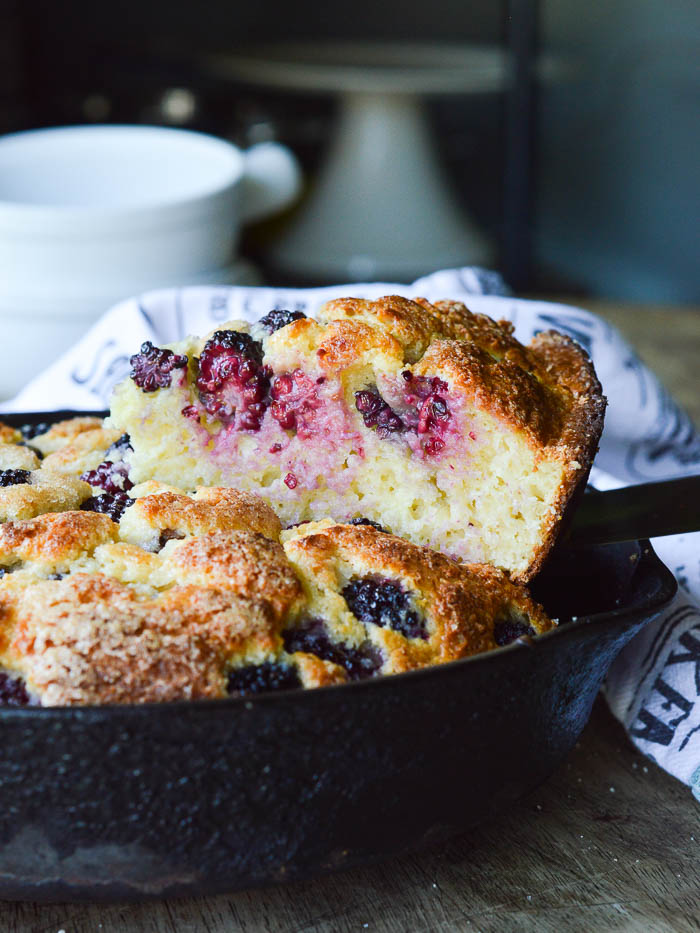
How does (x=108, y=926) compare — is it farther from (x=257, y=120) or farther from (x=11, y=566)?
(x=257, y=120)

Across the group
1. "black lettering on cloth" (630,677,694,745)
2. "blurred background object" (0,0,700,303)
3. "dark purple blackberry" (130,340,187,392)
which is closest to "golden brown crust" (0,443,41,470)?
"dark purple blackberry" (130,340,187,392)

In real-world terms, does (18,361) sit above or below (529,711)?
below

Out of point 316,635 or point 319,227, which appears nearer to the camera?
point 316,635

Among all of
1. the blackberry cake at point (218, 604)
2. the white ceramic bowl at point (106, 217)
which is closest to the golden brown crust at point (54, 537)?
the blackberry cake at point (218, 604)

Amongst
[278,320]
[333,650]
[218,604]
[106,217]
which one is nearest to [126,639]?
[218,604]

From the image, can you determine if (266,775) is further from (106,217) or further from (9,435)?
(106,217)

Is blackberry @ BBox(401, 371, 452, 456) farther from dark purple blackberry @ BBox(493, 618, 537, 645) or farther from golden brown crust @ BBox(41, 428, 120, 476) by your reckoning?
golden brown crust @ BBox(41, 428, 120, 476)

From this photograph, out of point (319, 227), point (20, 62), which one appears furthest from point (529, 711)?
point (20, 62)
